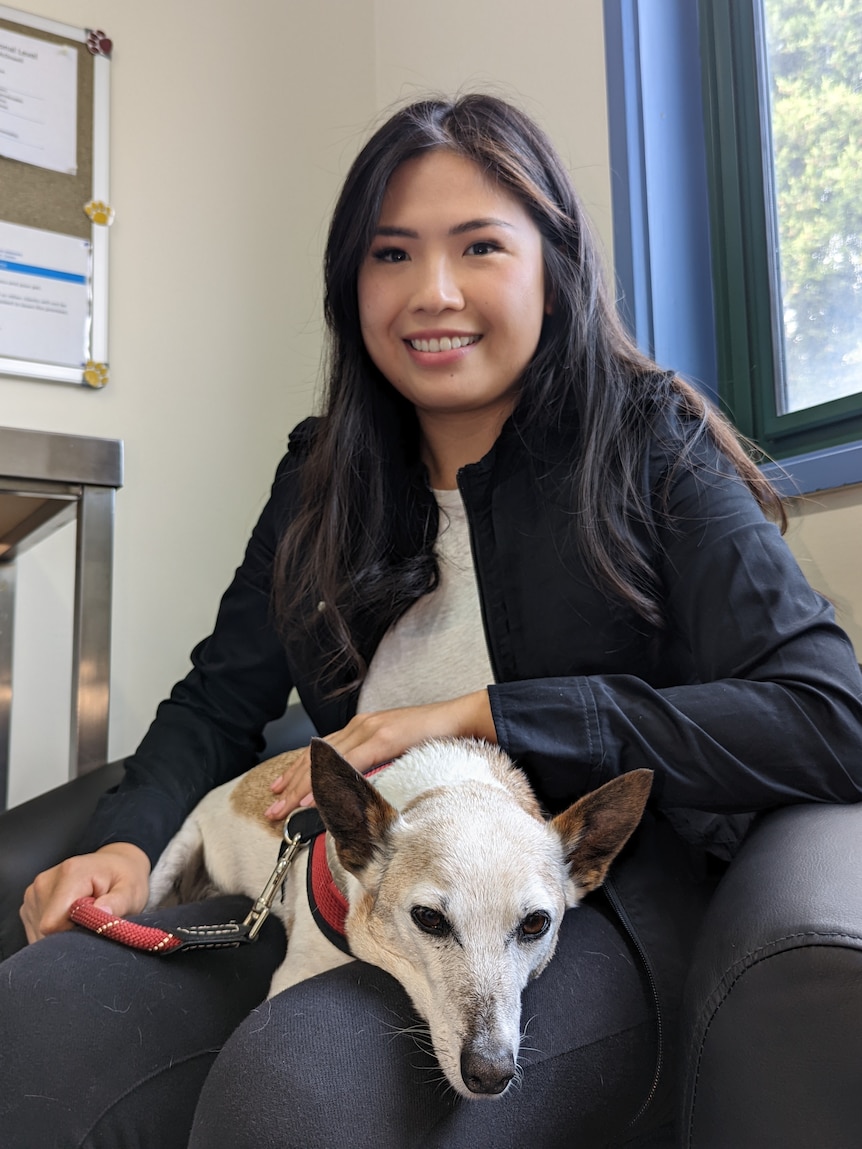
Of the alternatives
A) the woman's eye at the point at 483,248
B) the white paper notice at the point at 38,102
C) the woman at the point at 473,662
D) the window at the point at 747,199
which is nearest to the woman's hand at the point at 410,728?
the woman at the point at 473,662

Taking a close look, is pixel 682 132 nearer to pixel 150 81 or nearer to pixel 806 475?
pixel 806 475

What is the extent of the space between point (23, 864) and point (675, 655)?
817mm

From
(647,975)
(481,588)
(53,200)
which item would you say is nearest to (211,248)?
(53,200)

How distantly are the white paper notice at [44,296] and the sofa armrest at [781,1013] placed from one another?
1807 mm

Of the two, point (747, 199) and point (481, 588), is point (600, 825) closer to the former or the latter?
point (481, 588)

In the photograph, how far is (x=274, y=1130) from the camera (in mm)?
625

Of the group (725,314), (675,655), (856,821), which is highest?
(725,314)

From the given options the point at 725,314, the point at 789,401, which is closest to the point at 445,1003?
the point at 789,401

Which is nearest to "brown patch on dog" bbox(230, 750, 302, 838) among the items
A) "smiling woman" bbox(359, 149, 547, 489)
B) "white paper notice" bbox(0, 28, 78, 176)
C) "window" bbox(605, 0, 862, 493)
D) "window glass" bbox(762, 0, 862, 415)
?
"smiling woman" bbox(359, 149, 547, 489)

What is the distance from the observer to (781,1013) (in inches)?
22.8

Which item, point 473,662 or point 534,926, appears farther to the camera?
point 473,662

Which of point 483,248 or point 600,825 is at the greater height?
point 483,248

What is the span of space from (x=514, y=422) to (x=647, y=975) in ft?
2.26

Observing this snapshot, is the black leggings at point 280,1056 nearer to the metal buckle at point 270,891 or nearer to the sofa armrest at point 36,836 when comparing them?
the metal buckle at point 270,891
